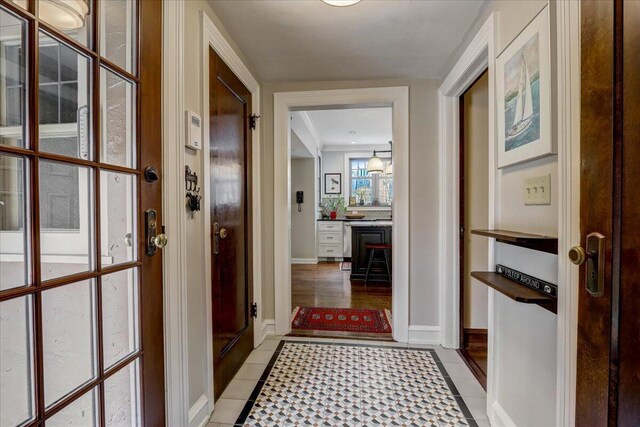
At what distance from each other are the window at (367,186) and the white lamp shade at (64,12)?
601 centimetres

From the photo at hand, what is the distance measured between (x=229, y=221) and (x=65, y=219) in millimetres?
Answer: 1121

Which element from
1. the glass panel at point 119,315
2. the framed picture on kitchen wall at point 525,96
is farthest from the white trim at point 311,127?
the glass panel at point 119,315

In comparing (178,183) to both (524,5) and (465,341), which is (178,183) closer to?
(524,5)

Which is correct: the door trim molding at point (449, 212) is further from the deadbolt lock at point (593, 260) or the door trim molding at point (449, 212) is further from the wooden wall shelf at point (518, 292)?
the deadbolt lock at point (593, 260)

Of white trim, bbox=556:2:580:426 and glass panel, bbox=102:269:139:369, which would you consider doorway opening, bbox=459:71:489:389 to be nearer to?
white trim, bbox=556:2:580:426

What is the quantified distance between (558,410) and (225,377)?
1.70m

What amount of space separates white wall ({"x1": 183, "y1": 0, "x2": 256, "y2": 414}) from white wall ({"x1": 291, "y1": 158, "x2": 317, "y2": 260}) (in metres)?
4.64

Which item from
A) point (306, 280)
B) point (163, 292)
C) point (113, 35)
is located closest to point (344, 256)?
point (306, 280)

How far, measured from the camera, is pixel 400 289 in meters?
2.53

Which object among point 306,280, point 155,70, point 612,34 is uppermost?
point 155,70

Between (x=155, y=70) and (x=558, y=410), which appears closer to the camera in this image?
(x=558, y=410)

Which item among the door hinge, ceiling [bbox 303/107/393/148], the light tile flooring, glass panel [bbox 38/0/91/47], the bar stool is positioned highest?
ceiling [bbox 303/107/393/148]

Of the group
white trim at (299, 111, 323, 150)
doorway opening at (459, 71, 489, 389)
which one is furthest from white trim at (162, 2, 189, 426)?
white trim at (299, 111, 323, 150)

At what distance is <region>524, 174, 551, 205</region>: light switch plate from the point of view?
3.64 feet
